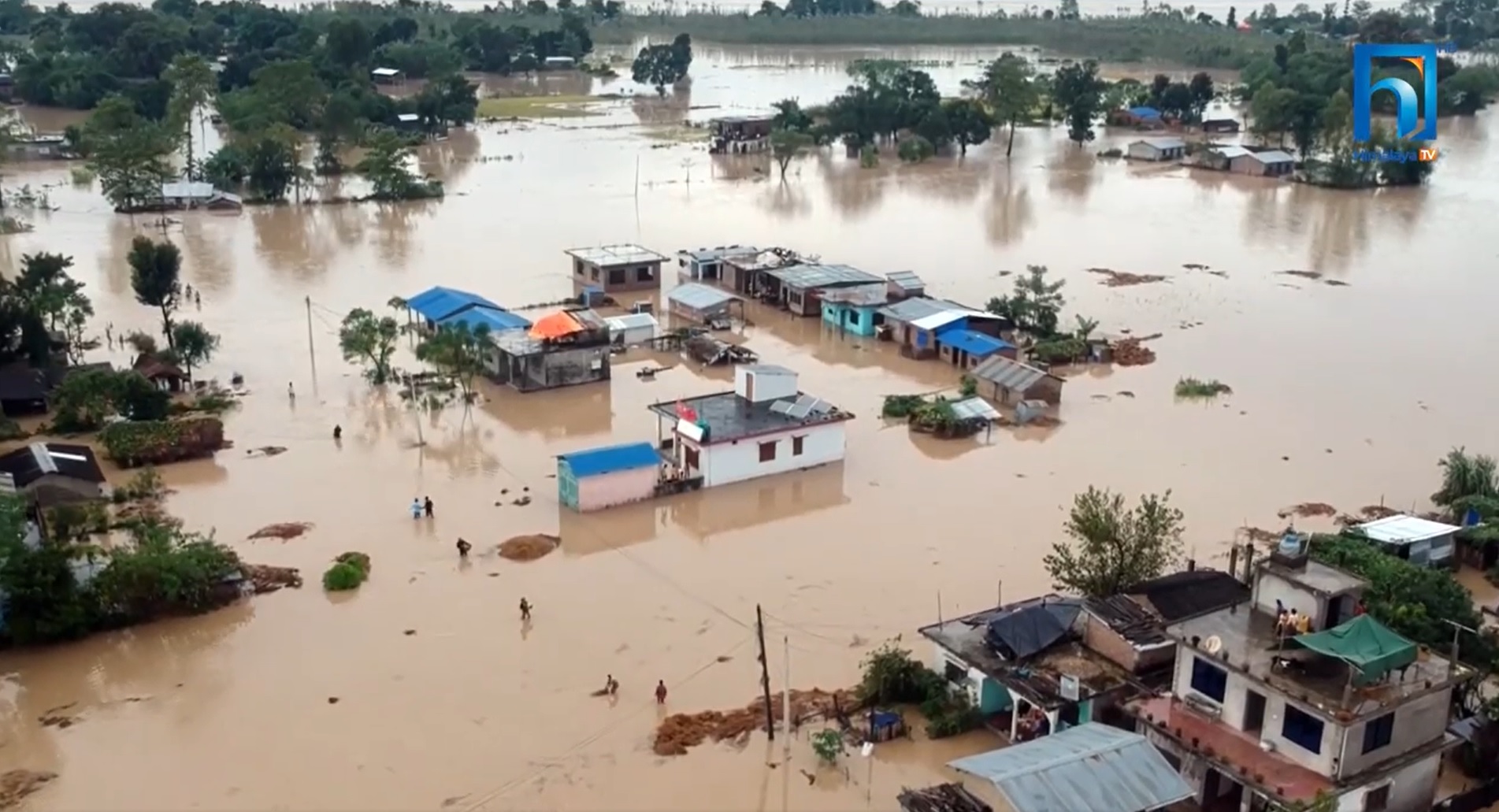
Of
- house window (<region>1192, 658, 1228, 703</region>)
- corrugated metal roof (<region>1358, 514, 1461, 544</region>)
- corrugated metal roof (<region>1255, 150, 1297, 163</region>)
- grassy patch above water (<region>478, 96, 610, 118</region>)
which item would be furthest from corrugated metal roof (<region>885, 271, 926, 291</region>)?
grassy patch above water (<region>478, 96, 610, 118</region>)

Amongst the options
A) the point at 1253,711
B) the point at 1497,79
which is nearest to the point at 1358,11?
the point at 1497,79

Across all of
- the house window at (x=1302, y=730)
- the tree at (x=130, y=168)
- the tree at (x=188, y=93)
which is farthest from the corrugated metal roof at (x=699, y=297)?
the tree at (x=188, y=93)

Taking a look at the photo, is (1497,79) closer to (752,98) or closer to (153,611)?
(752,98)

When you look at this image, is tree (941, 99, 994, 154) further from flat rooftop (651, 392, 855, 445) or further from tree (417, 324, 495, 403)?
flat rooftop (651, 392, 855, 445)

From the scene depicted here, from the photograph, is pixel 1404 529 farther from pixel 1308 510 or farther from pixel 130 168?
pixel 130 168

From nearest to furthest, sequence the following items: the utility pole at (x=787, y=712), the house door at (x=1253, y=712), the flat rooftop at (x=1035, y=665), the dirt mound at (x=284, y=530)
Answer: the house door at (x=1253, y=712) → the flat rooftop at (x=1035, y=665) → the utility pole at (x=787, y=712) → the dirt mound at (x=284, y=530)

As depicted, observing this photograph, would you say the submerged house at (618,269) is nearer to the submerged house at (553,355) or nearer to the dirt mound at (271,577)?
the submerged house at (553,355)
